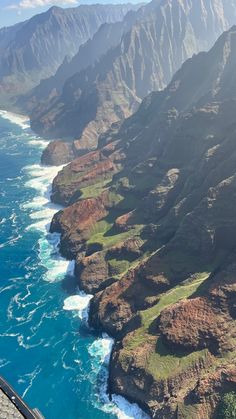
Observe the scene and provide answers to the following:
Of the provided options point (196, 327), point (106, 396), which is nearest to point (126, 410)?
point (106, 396)

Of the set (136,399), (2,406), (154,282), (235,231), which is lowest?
(136,399)

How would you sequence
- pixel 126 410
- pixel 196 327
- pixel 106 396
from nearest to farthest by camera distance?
pixel 126 410 < pixel 106 396 < pixel 196 327

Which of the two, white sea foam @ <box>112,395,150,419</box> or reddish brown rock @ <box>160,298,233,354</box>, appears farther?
reddish brown rock @ <box>160,298,233,354</box>

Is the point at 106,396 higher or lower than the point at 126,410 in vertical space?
higher

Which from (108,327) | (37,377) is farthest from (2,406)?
(108,327)

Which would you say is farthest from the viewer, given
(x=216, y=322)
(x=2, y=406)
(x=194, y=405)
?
(x=216, y=322)

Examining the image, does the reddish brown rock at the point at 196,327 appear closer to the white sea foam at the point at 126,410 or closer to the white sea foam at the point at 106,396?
the white sea foam at the point at 126,410

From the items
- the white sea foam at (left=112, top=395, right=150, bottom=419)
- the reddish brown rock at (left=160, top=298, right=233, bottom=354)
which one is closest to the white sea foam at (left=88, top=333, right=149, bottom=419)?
the white sea foam at (left=112, top=395, right=150, bottom=419)

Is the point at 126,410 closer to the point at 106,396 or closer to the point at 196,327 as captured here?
A: the point at 106,396

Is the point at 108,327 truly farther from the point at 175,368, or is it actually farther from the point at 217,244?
the point at 217,244

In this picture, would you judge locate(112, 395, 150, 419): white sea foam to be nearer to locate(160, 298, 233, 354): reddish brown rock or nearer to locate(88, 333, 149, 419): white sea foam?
locate(88, 333, 149, 419): white sea foam

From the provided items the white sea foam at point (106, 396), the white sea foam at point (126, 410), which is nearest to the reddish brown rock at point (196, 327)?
the white sea foam at point (126, 410)
